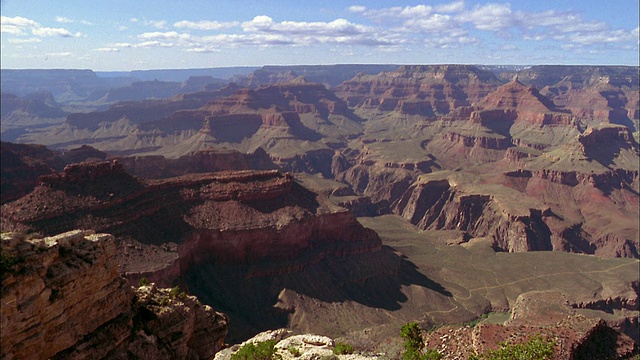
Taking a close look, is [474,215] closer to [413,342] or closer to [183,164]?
[183,164]

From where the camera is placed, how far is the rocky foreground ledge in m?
20.6

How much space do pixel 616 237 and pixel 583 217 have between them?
1719 centimetres

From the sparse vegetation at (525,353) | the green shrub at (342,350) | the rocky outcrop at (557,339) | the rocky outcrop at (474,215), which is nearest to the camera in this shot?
the sparse vegetation at (525,353)

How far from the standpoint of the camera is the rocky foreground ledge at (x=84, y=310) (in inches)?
812

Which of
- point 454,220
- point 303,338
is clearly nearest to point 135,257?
point 303,338

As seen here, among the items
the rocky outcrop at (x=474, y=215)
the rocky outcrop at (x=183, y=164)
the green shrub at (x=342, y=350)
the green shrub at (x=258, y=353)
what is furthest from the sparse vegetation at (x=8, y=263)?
the rocky outcrop at (x=474, y=215)

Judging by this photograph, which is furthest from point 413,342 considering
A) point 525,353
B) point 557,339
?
point 557,339

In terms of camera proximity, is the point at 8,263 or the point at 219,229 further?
the point at 219,229

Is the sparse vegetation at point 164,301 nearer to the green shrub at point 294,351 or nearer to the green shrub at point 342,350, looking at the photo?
the green shrub at point 294,351

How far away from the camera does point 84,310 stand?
81.6ft

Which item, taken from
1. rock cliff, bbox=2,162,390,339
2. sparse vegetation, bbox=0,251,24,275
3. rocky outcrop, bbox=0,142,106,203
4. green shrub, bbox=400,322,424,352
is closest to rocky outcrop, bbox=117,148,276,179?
rocky outcrop, bbox=0,142,106,203

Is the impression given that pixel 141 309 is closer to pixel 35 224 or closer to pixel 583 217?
pixel 35 224

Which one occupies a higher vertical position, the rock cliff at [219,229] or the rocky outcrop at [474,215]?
the rock cliff at [219,229]

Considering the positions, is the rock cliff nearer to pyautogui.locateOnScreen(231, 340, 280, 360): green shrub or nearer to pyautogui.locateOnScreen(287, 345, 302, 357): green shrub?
pyautogui.locateOnScreen(287, 345, 302, 357): green shrub
